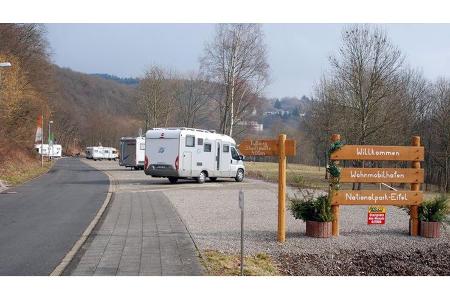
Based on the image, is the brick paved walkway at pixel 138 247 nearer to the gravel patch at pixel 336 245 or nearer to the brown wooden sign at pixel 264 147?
the gravel patch at pixel 336 245

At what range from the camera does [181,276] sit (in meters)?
6.88

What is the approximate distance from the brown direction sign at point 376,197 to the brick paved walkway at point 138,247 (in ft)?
10.3

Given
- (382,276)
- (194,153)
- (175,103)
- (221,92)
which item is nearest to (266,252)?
(382,276)

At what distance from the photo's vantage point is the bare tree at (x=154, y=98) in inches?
2505

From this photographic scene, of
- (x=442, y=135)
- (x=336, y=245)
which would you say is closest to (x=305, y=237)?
(x=336, y=245)

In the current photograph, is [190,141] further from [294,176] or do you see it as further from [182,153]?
[294,176]

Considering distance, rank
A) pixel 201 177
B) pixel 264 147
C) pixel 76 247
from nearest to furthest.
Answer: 1. pixel 76 247
2. pixel 264 147
3. pixel 201 177

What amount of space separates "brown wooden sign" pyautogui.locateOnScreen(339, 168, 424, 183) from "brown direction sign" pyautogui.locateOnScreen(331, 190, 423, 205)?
0.25 m

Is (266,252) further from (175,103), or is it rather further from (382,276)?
(175,103)

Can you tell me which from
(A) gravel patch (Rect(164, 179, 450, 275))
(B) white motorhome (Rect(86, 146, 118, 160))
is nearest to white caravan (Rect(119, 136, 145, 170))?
(A) gravel patch (Rect(164, 179, 450, 275))

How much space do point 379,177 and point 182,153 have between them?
49.2 ft

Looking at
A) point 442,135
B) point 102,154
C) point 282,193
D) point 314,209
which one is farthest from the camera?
point 102,154

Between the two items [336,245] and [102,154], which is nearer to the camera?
[336,245]

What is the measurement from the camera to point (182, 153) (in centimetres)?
2464
